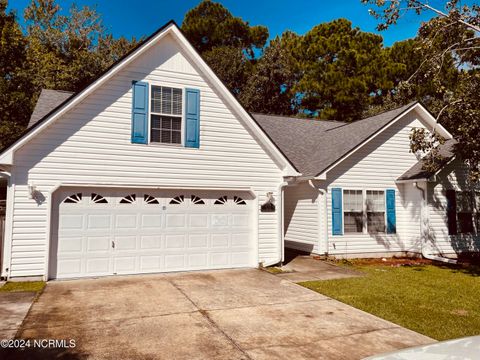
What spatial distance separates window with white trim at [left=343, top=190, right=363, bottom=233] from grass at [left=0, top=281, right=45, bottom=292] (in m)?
10.9

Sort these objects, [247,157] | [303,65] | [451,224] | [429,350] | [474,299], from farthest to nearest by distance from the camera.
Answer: [303,65] < [451,224] < [247,157] < [474,299] < [429,350]

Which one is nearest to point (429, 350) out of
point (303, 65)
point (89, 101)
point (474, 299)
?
point (474, 299)

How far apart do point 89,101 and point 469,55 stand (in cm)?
1355

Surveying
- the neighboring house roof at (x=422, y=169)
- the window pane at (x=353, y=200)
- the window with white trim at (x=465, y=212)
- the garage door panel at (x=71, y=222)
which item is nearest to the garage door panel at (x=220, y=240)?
the garage door panel at (x=71, y=222)

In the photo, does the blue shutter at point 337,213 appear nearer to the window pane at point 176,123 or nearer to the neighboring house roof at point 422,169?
the neighboring house roof at point 422,169

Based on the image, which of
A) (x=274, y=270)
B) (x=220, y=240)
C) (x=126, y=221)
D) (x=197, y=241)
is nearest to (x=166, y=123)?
(x=126, y=221)

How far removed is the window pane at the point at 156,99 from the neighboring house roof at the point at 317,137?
648cm

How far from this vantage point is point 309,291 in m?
9.59

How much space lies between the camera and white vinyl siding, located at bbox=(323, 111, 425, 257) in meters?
15.0

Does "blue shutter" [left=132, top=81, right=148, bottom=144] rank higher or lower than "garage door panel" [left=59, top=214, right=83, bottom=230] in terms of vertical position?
higher

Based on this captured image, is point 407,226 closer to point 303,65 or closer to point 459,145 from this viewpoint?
point 459,145

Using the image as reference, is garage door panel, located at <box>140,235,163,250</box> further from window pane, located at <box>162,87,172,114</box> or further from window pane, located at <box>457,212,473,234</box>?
window pane, located at <box>457,212,473,234</box>

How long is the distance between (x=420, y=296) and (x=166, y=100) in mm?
9132

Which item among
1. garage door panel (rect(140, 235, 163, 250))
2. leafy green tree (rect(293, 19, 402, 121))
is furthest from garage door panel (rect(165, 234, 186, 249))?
leafy green tree (rect(293, 19, 402, 121))
